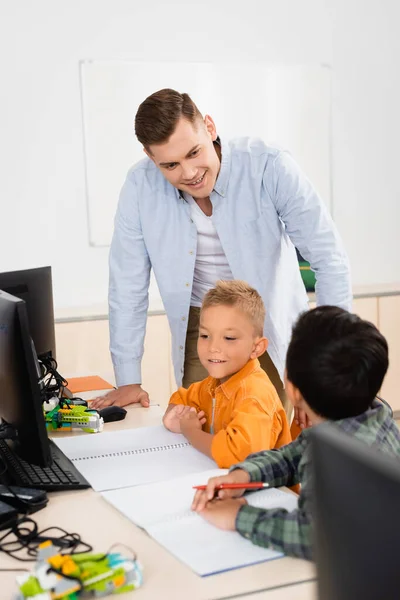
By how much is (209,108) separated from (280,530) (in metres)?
3.16

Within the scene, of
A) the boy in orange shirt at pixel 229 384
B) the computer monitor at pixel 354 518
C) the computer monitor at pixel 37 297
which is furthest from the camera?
the computer monitor at pixel 37 297

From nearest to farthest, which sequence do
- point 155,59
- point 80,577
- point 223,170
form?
1. point 80,577
2. point 223,170
3. point 155,59

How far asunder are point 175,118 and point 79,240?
6.54 ft

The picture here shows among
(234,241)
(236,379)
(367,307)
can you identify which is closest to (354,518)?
(236,379)

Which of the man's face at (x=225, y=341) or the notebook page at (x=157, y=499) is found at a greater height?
the man's face at (x=225, y=341)

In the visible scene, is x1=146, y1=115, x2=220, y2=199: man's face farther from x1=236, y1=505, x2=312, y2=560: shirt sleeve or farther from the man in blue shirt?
x1=236, y1=505, x2=312, y2=560: shirt sleeve

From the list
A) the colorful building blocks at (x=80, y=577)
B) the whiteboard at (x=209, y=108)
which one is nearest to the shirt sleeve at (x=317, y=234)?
the colorful building blocks at (x=80, y=577)

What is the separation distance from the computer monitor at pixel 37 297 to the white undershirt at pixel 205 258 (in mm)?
468

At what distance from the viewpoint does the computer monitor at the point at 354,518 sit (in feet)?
1.84

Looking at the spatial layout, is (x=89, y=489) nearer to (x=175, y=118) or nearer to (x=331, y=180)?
(x=175, y=118)

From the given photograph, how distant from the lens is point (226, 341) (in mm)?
1915

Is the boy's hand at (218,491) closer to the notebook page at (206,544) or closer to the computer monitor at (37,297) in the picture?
the notebook page at (206,544)

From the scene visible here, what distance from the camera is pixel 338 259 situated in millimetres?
2273

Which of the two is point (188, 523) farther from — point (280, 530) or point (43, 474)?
point (43, 474)
